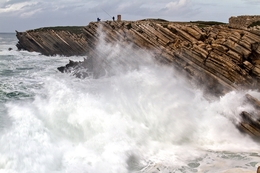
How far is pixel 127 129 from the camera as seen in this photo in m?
16.3

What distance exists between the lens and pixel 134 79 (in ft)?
79.7

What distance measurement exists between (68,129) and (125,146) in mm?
3339

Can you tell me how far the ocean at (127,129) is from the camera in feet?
41.9

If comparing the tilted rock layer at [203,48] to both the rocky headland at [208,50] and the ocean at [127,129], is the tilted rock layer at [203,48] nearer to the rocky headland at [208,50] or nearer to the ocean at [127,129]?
the rocky headland at [208,50]

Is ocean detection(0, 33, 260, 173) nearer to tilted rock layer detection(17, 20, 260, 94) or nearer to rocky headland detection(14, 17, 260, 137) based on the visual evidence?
rocky headland detection(14, 17, 260, 137)

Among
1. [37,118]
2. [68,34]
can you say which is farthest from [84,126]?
[68,34]

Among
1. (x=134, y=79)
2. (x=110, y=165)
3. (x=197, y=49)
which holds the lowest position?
(x=110, y=165)

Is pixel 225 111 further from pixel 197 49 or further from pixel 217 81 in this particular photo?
pixel 197 49

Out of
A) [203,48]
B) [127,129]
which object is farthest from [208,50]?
[127,129]

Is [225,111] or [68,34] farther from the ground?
[68,34]

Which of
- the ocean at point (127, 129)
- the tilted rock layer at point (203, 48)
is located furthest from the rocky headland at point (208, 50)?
the ocean at point (127, 129)

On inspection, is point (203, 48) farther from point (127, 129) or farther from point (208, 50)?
point (127, 129)

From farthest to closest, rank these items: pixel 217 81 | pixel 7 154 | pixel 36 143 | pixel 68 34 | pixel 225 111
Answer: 1. pixel 68 34
2. pixel 217 81
3. pixel 225 111
4. pixel 36 143
5. pixel 7 154

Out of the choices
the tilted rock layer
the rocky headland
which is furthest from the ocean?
the tilted rock layer
